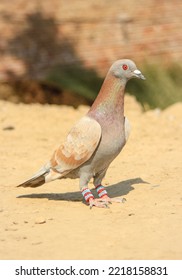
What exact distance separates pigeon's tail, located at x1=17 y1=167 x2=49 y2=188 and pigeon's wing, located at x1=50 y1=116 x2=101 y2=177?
0.34 feet

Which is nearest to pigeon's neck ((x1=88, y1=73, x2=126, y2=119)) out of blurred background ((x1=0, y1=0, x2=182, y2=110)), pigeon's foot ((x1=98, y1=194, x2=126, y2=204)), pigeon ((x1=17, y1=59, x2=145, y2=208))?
pigeon ((x1=17, y1=59, x2=145, y2=208))

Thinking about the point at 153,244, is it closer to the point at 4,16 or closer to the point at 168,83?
the point at 168,83

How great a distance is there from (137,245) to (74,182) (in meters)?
2.42

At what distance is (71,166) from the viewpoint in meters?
A: 6.53

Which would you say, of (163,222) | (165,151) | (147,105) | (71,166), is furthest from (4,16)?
(163,222)

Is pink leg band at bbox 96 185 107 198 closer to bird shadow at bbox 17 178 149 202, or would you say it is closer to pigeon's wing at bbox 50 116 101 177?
bird shadow at bbox 17 178 149 202

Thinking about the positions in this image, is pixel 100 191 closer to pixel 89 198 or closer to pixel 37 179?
pixel 89 198

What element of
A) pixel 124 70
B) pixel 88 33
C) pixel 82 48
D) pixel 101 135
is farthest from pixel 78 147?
pixel 88 33

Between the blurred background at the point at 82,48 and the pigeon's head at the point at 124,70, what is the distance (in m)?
5.09

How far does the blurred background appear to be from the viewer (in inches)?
466

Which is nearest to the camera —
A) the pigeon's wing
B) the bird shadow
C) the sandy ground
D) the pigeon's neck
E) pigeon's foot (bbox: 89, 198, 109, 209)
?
the sandy ground

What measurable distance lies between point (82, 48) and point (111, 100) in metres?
6.00

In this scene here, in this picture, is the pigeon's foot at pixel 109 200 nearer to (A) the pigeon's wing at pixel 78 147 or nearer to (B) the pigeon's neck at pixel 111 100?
(A) the pigeon's wing at pixel 78 147

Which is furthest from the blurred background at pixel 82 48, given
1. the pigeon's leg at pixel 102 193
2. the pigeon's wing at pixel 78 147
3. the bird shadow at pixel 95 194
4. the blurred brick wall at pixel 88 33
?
the pigeon's wing at pixel 78 147
